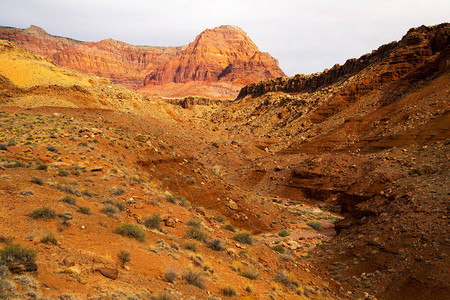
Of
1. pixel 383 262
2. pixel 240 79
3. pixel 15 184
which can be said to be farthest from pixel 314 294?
pixel 240 79

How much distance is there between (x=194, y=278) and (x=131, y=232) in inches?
92.9

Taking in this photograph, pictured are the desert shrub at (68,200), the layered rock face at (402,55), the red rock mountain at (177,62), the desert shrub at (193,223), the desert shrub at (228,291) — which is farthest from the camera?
the red rock mountain at (177,62)

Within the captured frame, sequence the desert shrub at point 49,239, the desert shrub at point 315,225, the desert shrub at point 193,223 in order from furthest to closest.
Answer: the desert shrub at point 315,225, the desert shrub at point 193,223, the desert shrub at point 49,239

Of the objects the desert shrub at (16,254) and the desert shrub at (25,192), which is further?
the desert shrub at (25,192)

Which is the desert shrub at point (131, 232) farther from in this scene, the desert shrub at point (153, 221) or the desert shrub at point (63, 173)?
the desert shrub at point (63, 173)

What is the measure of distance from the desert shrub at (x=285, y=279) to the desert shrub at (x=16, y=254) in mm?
6492

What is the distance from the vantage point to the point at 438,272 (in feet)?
26.7

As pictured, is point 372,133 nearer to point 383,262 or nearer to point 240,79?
point 383,262

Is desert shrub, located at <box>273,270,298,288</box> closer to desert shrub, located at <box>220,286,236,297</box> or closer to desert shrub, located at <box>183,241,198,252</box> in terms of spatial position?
desert shrub, located at <box>220,286,236,297</box>

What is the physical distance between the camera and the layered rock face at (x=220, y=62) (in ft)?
495

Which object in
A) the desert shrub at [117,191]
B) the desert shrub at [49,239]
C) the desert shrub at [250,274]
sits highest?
the desert shrub at [49,239]

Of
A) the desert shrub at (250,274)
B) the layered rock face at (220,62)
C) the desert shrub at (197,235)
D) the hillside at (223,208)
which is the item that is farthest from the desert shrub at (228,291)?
the layered rock face at (220,62)

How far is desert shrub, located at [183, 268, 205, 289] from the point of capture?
5.71 m

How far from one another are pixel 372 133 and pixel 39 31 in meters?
223
